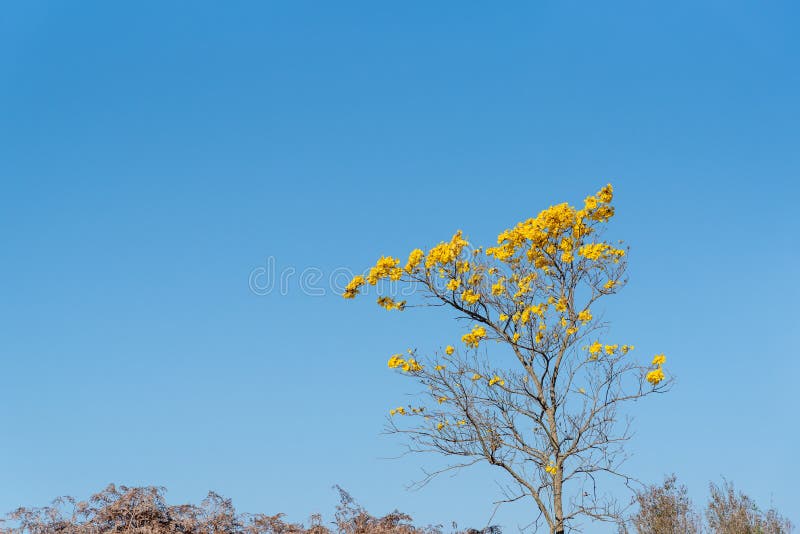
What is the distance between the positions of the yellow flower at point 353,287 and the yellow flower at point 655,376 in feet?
12.5

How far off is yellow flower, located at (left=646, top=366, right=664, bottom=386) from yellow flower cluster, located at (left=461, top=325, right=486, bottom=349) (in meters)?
2.10

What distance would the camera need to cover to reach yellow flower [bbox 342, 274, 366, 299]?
33.2 feet

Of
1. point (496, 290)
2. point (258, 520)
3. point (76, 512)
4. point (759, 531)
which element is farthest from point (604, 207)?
point (759, 531)

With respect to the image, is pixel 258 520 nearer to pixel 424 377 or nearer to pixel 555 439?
pixel 424 377

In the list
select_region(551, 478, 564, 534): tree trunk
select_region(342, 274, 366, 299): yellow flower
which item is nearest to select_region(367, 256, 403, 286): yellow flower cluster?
select_region(342, 274, 366, 299): yellow flower

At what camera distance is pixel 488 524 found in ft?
28.7

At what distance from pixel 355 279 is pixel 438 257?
3.70 ft

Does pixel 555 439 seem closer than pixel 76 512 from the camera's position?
No

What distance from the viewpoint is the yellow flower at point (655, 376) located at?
9.45m

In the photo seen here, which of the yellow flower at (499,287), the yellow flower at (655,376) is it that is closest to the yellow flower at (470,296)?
the yellow flower at (499,287)

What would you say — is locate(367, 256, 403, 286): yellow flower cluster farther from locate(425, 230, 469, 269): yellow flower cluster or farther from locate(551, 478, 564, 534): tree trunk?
locate(551, 478, 564, 534): tree trunk

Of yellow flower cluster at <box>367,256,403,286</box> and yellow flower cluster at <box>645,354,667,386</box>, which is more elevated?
yellow flower cluster at <box>367,256,403,286</box>

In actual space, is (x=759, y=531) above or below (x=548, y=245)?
below

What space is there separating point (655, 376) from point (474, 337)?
2.27m
